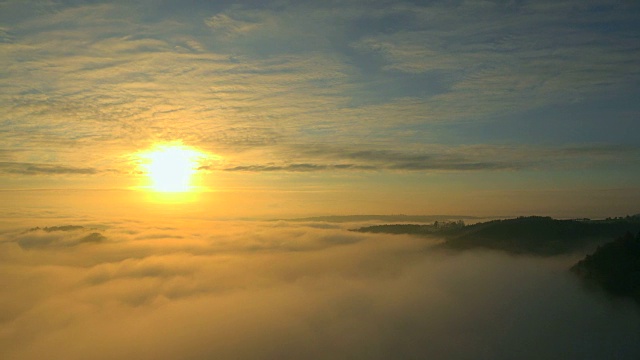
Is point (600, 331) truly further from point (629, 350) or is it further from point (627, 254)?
point (627, 254)

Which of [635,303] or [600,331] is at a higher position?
[635,303]

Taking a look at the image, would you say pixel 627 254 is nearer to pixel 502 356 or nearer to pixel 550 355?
pixel 550 355

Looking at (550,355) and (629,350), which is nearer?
(629,350)

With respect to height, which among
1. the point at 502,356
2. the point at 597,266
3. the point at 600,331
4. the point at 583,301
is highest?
the point at 597,266

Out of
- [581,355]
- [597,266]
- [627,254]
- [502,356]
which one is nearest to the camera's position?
[627,254]

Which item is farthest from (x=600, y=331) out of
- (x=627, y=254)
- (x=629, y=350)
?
(x=627, y=254)

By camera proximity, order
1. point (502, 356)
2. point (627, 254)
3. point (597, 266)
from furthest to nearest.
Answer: point (502, 356)
point (597, 266)
point (627, 254)

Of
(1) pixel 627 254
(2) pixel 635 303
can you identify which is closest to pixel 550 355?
(2) pixel 635 303
